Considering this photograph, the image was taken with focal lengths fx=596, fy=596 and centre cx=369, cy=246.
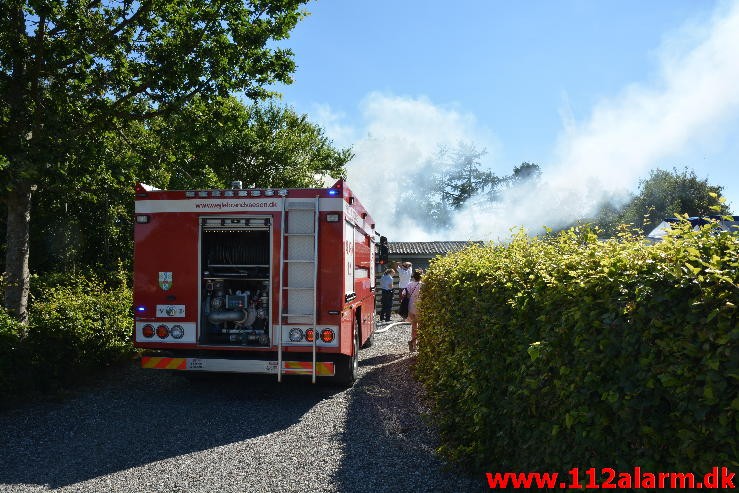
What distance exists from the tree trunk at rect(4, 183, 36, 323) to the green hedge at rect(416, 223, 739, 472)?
688cm

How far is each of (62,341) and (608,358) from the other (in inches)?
291

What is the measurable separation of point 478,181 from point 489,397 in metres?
54.2

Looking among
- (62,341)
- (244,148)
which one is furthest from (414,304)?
(244,148)

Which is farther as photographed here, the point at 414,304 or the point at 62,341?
the point at 414,304

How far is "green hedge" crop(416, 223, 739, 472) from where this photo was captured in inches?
94.1

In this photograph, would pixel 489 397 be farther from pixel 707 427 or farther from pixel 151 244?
pixel 151 244

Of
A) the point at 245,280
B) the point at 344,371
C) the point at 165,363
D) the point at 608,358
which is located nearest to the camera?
the point at 608,358

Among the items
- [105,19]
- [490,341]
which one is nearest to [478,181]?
[105,19]

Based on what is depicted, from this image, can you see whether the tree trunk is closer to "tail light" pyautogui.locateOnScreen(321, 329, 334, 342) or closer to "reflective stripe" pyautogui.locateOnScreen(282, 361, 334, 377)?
"reflective stripe" pyautogui.locateOnScreen(282, 361, 334, 377)

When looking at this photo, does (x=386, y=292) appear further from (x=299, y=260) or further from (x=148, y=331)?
(x=148, y=331)

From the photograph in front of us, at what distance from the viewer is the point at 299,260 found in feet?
24.9

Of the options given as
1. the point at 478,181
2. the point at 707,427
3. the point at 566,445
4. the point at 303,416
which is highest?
the point at 478,181

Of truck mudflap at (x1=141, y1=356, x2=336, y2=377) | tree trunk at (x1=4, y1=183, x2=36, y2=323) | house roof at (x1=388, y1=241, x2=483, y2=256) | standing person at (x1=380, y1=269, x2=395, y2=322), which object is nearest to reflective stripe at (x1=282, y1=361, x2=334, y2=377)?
truck mudflap at (x1=141, y1=356, x2=336, y2=377)

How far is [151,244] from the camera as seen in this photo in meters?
7.83
